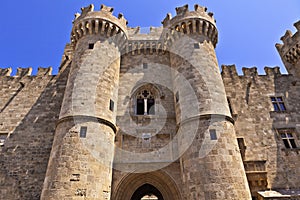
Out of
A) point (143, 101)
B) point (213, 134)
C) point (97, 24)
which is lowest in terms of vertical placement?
point (213, 134)

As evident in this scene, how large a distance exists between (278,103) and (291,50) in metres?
4.94

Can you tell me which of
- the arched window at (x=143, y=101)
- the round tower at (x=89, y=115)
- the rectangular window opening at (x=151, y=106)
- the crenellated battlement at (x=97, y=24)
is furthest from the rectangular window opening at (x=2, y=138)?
the rectangular window opening at (x=151, y=106)

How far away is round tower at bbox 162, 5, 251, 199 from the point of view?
297 inches

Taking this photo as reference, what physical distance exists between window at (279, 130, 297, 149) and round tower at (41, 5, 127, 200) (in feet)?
29.6

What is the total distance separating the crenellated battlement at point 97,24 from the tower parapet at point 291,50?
11.7m

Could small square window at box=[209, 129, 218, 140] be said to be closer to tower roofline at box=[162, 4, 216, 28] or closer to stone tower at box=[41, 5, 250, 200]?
stone tower at box=[41, 5, 250, 200]

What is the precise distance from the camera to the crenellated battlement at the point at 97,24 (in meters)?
11.5

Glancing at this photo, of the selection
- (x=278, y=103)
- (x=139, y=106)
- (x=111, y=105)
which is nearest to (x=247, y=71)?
(x=278, y=103)

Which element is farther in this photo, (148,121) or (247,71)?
(247,71)

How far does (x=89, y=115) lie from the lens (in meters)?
8.88

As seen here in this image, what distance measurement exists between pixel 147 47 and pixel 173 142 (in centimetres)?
625

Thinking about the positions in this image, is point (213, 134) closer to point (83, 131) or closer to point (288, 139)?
point (288, 139)

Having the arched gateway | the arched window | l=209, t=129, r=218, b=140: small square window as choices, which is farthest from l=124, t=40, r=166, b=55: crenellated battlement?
the arched gateway

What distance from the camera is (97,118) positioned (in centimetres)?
891
